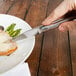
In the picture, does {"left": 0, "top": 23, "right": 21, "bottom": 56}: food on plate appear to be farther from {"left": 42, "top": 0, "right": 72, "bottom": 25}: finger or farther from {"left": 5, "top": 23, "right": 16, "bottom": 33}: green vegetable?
{"left": 42, "top": 0, "right": 72, "bottom": 25}: finger

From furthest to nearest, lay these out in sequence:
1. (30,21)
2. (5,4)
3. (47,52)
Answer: (5,4), (30,21), (47,52)

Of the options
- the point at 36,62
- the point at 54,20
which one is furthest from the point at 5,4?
the point at 36,62

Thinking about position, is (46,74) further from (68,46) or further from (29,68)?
(68,46)

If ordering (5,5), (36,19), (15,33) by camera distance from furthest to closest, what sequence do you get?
(5,5), (36,19), (15,33)

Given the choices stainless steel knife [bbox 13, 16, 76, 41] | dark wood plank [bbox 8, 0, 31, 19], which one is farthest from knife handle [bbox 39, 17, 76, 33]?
dark wood plank [bbox 8, 0, 31, 19]

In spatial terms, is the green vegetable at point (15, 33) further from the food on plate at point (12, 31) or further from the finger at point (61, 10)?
the finger at point (61, 10)

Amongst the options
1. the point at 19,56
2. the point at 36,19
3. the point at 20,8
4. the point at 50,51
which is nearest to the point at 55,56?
the point at 50,51

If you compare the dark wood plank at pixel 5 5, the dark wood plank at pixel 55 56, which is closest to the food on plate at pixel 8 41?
the dark wood plank at pixel 55 56

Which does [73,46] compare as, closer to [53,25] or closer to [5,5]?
[53,25]
